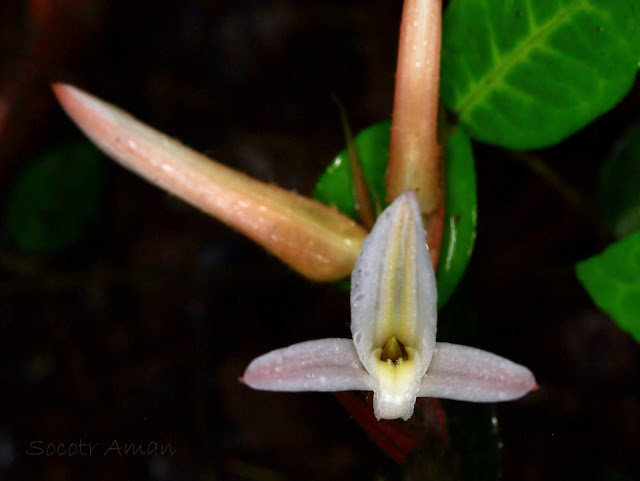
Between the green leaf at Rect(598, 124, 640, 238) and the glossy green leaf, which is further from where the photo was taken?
the green leaf at Rect(598, 124, 640, 238)

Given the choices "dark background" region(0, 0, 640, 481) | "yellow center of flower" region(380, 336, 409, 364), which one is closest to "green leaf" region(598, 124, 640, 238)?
"dark background" region(0, 0, 640, 481)

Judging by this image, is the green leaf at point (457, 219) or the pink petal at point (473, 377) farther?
the green leaf at point (457, 219)

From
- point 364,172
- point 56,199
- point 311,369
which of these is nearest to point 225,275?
point 56,199

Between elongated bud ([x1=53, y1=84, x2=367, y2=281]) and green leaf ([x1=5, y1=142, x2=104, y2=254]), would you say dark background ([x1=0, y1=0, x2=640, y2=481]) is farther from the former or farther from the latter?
elongated bud ([x1=53, y1=84, x2=367, y2=281])

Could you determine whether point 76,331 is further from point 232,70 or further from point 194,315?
point 232,70

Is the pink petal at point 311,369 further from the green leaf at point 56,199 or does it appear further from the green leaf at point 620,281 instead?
the green leaf at point 56,199

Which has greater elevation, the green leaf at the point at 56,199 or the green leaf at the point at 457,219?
the green leaf at the point at 457,219

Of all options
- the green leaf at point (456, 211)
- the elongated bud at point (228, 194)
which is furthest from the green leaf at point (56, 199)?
the green leaf at point (456, 211)
